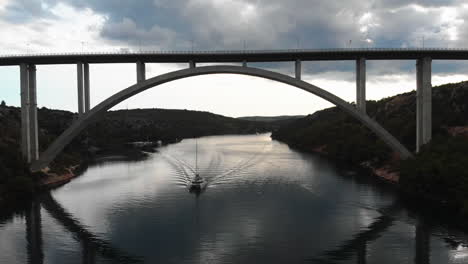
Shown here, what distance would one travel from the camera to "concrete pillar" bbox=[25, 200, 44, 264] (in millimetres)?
15734

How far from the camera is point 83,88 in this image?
28.8 meters

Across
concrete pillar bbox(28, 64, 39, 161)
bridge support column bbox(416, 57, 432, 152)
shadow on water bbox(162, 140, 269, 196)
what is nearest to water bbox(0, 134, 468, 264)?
shadow on water bbox(162, 140, 269, 196)

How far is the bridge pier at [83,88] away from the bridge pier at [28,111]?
11.7ft

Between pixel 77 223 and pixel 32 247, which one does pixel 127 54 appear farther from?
pixel 32 247

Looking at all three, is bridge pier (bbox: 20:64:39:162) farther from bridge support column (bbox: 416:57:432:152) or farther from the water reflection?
bridge support column (bbox: 416:57:432:152)

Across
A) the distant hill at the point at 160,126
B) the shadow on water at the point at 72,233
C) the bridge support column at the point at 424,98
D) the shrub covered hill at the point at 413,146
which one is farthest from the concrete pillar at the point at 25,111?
the distant hill at the point at 160,126

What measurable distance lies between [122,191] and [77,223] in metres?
7.84

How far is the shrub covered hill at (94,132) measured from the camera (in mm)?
26359

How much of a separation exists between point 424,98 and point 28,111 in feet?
92.7

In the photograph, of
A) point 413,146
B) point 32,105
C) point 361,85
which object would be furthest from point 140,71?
point 413,146

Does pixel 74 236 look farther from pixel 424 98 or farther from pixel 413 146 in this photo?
pixel 413 146

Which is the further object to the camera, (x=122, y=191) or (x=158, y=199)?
(x=122, y=191)

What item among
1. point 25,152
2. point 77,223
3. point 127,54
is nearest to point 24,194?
point 25,152

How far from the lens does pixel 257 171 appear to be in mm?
38031
